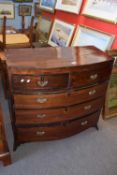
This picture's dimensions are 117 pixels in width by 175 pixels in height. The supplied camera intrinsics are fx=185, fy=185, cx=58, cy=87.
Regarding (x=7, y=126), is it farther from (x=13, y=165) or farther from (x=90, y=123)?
(x=90, y=123)

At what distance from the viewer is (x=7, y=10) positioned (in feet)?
13.7

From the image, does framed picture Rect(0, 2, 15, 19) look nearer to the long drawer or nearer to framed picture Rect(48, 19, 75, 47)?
framed picture Rect(48, 19, 75, 47)

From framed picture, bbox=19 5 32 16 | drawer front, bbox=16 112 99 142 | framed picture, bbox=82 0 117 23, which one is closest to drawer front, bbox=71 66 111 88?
drawer front, bbox=16 112 99 142

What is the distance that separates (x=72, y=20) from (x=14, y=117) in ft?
5.34

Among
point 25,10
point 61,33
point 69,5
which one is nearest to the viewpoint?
point 69,5

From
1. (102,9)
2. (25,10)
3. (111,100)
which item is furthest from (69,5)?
(25,10)

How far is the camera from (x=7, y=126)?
211cm

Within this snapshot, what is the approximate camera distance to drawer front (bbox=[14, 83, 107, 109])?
1.50 m

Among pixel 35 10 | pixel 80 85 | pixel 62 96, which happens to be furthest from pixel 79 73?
pixel 35 10

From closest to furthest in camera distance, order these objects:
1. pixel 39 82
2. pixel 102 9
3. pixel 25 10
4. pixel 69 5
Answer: pixel 39 82 → pixel 102 9 → pixel 69 5 → pixel 25 10

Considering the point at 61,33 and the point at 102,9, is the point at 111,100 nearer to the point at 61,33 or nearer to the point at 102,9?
the point at 102,9

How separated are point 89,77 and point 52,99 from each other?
36 centimetres

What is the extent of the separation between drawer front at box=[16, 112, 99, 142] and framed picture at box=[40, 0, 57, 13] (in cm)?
185

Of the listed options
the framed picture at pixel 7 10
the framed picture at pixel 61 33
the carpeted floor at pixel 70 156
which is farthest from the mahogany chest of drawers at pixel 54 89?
the framed picture at pixel 7 10
